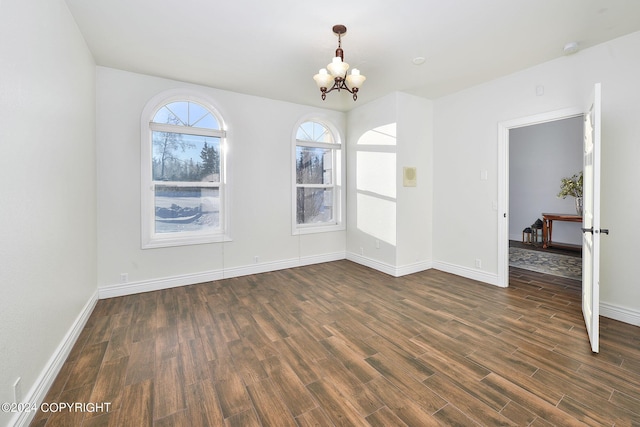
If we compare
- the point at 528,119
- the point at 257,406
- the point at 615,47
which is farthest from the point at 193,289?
the point at 615,47

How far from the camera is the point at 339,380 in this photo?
195 centimetres

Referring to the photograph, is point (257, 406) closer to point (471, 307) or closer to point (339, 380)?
point (339, 380)

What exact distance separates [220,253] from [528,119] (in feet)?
14.8

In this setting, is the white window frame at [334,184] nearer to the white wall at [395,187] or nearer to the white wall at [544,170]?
the white wall at [395,187]

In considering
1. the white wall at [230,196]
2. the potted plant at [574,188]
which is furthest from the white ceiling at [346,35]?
the potted plant at [574,188]

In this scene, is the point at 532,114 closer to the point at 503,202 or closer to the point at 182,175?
the point at 503,202

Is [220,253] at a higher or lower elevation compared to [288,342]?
higher

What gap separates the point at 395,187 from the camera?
4.36 metres

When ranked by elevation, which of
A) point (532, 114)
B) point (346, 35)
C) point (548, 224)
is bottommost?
point (548, 224)

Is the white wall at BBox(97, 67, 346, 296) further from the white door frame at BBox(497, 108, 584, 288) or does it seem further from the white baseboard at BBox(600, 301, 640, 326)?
the white baseboard at BBox(600, 301, 640, 326)

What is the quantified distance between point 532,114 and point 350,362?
3.58m

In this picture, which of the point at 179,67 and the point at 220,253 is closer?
the point at 179,67

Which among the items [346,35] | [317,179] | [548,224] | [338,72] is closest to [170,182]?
[317,179]

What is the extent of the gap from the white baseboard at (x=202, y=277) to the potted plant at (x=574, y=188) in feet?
15.7
